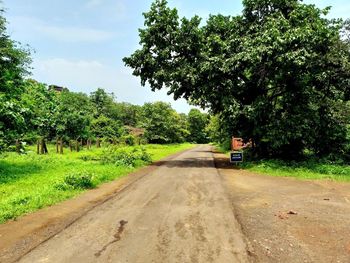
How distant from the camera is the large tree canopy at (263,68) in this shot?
20.0 m

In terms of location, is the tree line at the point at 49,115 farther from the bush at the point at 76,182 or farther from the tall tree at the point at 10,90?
the bush at the point at 76,182

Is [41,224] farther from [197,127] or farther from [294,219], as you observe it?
[197,127]

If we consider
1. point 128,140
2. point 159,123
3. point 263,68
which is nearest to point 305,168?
point 263,68

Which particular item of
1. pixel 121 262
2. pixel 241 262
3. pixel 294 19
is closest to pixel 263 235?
pixel 241 262

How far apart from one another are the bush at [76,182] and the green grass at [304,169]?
10.7 m

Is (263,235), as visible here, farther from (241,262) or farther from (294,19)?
(294,19)

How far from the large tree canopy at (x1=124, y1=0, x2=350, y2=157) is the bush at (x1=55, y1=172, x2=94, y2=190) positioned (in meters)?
10.8

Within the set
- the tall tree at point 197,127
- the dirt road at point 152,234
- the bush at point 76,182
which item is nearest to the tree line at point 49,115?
the bush at point 76,182

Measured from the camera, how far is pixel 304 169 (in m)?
19.9

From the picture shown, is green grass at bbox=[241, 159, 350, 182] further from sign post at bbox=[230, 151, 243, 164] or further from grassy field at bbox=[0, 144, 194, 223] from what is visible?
grassy field at bbox=[0, 144, 194, 223]

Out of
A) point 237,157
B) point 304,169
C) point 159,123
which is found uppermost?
point 159,123

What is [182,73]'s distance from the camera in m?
22.3

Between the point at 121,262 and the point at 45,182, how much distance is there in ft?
32.6

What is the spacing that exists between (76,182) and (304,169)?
13416 millimetres
